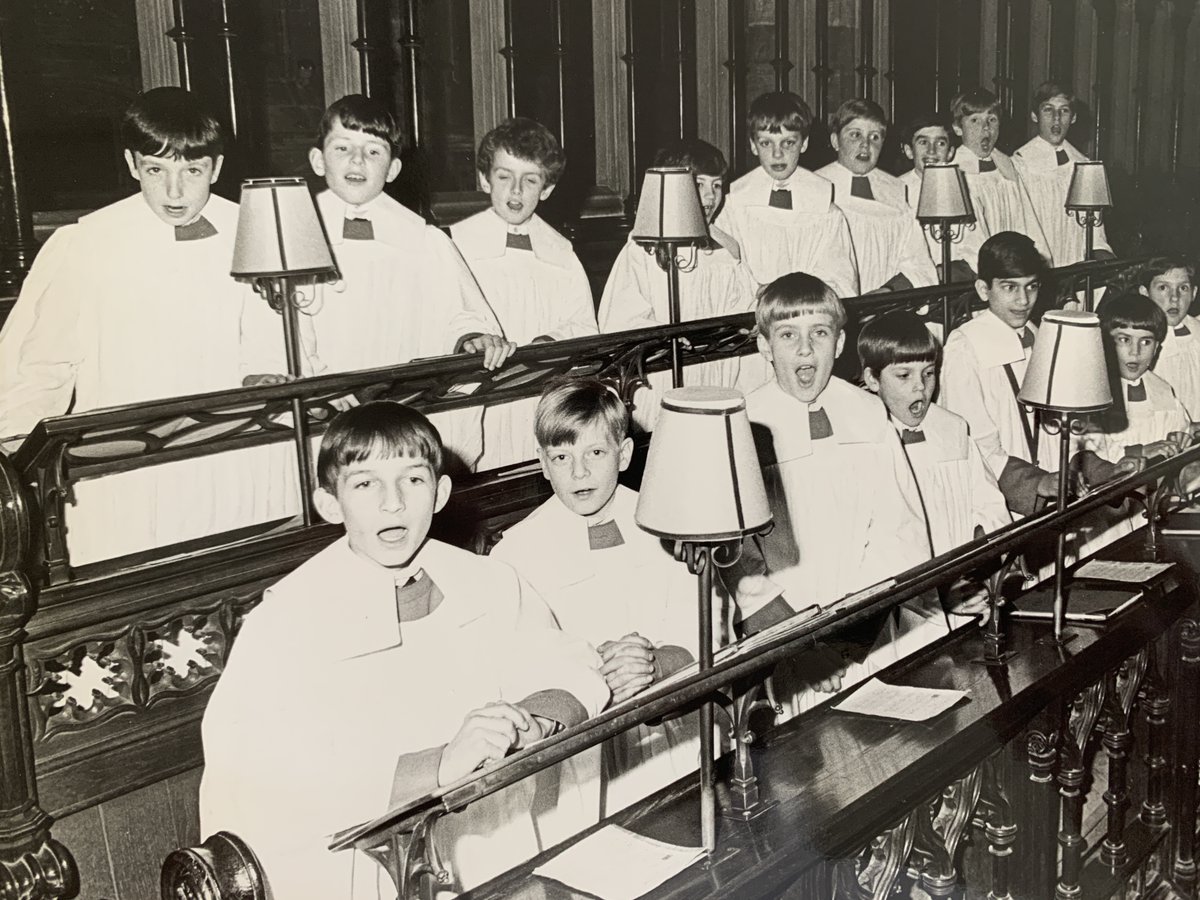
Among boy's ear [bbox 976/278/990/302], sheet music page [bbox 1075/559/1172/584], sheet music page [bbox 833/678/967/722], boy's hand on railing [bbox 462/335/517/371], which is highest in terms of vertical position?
boy's ear [bbox 976/278/990/302]

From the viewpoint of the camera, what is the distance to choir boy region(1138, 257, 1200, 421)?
7102mm

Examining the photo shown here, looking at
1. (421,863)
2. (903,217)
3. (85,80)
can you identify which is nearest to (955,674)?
(421,863)

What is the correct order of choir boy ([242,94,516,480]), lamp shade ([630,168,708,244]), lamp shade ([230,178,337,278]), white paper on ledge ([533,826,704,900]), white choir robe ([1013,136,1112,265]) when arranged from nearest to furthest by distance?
white paper on ledge ([533,826,704,900]), lamp shade ([230,178,337,278]), choir boy ([242,94,516,480]), lamp shade ([630,168,708,244]), white choir robe ([1013,136,1112,265])

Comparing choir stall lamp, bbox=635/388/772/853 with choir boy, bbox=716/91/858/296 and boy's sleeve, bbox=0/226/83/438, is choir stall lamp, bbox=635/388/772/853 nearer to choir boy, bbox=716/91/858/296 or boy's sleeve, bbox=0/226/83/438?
boy's sleeve, bbox=0/226/83/438

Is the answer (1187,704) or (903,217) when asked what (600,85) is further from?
(1187,704)

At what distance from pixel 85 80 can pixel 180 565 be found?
126 centimetres

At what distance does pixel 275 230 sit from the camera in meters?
3.63

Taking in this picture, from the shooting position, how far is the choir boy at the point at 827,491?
15.7ft

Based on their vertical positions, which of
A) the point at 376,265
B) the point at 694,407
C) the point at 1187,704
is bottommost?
the point at 1187,704

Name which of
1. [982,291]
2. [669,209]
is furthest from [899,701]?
[982,291]

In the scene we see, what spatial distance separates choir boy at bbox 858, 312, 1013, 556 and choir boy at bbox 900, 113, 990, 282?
1.70 metres

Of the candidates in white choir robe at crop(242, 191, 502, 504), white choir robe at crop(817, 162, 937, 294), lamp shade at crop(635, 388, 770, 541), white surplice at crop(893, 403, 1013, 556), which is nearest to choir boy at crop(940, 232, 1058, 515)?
white surplice at crop(893, 403, 1013, 556)

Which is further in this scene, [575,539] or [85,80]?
[575,539]

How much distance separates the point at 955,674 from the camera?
3547mm
